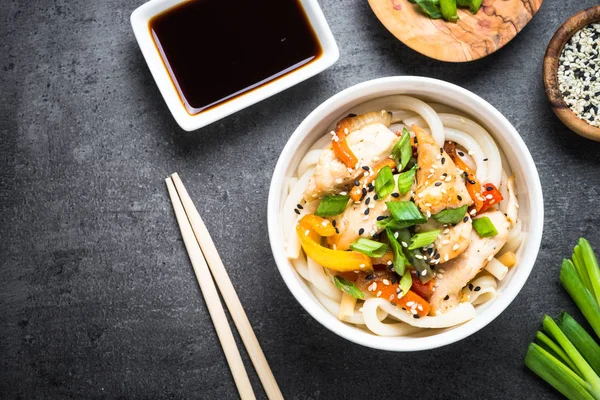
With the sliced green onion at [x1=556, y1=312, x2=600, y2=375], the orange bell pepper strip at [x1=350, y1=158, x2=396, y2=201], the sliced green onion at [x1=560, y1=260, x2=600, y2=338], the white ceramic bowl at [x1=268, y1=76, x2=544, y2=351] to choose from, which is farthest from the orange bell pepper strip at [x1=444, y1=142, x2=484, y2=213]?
the sliced green onion at [x1=556, y1=312, x2=600, y2=375]

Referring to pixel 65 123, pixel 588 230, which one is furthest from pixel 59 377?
pixel 588 230

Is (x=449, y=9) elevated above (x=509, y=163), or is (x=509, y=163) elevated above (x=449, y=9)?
(x=449, y=9)

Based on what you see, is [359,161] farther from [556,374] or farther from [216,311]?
[556,374]

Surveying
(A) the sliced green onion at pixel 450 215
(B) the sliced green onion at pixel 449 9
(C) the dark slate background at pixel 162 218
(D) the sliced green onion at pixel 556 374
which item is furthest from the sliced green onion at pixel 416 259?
(B) the sliced green onion at pixel 449 9

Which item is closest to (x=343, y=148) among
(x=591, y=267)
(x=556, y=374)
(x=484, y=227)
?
(x=484, y=227)

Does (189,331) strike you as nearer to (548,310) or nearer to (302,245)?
(302,245)

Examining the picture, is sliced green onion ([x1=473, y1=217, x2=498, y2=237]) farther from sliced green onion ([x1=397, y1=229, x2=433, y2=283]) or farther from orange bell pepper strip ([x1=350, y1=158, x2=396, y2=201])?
orange bell pepper strip ([x1=350, y1=158, x2=396, y2=201])
